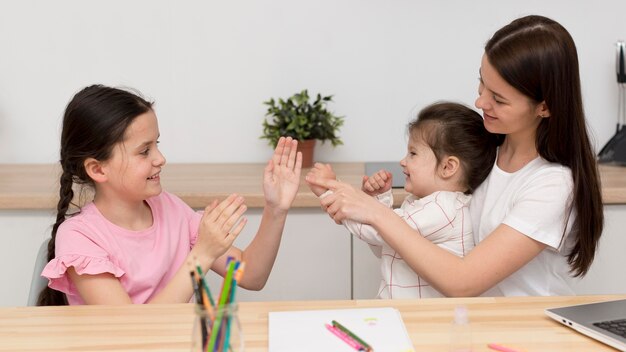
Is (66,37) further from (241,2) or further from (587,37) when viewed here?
(587,37)

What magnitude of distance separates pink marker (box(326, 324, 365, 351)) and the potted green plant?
47.4 inches

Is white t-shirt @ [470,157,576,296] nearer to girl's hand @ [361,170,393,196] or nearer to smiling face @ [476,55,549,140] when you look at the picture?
smiling face @ [476,55,549,140]

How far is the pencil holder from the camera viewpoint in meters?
0.84

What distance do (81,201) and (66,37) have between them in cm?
81

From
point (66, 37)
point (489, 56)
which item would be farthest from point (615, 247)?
point (66, 37)

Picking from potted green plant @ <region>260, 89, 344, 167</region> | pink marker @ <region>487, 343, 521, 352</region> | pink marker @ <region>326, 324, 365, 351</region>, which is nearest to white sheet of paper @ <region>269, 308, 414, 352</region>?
pink marker @ <region>326, 324, 365, 351</region>

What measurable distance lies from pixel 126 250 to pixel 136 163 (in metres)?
0.18

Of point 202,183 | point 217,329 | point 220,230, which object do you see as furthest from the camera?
point 202,183

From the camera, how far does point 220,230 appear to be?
1376 mm

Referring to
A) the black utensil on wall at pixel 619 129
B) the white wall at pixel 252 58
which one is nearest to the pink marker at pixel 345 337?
the white wall at pixel 252 58

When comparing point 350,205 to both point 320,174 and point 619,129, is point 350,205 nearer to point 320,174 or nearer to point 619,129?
point 320,174

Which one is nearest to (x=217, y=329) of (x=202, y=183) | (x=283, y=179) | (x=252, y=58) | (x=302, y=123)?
(x=283, y=179)

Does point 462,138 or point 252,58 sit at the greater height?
point 252,58

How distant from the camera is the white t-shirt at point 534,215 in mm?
1395
